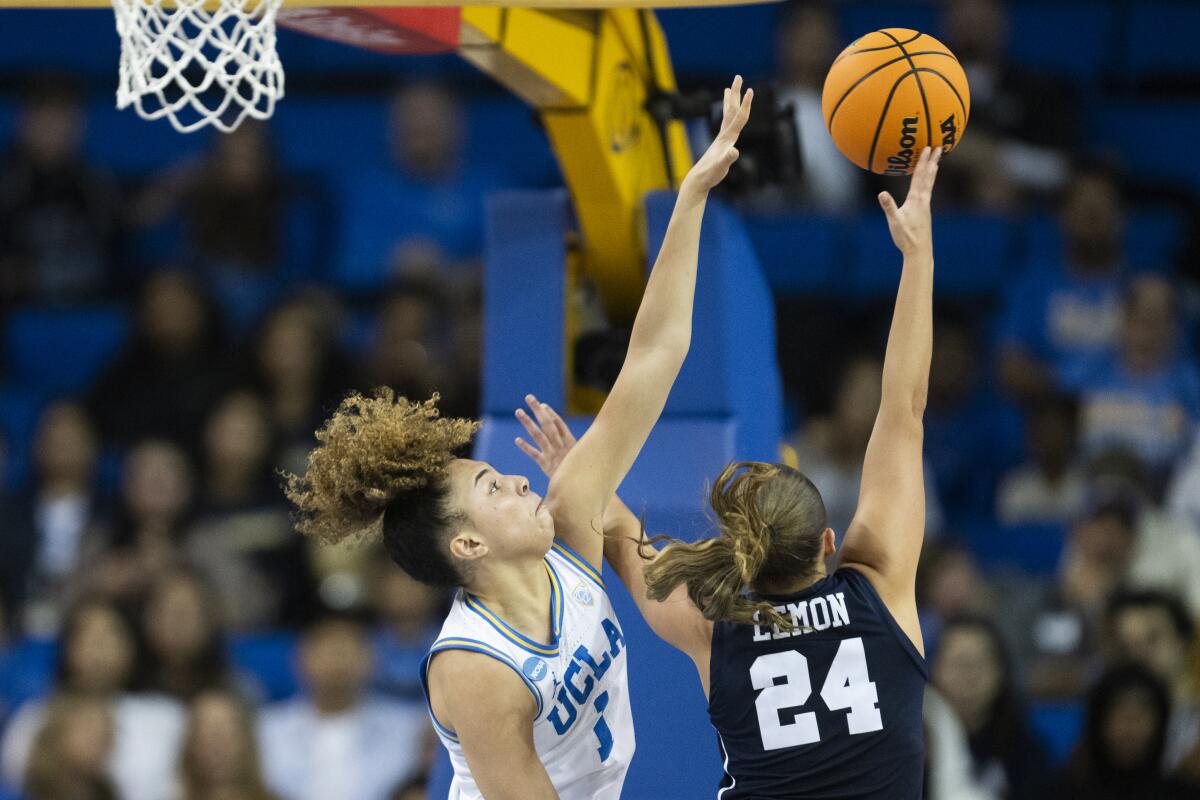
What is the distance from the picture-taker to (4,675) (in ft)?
22.3

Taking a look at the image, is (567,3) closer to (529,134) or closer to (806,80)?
(806,80)

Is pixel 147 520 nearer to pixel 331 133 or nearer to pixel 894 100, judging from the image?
pixel 331 133

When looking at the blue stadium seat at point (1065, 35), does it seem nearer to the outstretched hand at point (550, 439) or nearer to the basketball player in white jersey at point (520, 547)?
the outstretched hand at point (550, 439)

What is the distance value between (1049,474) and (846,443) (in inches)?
34.3

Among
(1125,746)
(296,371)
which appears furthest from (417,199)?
(1125,746)

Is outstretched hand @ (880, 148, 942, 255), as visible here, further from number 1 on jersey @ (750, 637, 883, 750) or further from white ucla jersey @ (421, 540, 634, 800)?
white ucla jersey @ (421, 540, 634, 800)

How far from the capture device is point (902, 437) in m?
3.31

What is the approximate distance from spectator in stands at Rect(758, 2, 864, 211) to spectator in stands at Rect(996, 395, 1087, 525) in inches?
53.0

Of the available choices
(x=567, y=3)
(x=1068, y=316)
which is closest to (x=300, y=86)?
(x=1068, y=316)

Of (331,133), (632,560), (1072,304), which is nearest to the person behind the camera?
(632,560)

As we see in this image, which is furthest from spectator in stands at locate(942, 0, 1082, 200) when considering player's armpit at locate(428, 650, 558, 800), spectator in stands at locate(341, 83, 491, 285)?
player's armpit at locate(428, 650, 558, 800)

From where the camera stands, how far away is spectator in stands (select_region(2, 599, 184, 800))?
6.23 metres

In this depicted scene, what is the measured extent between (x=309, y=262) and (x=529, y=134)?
1285mm

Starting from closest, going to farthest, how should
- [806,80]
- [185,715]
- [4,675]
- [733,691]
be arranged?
[733,691] → [185,715] → [4,675] → [806,80]
